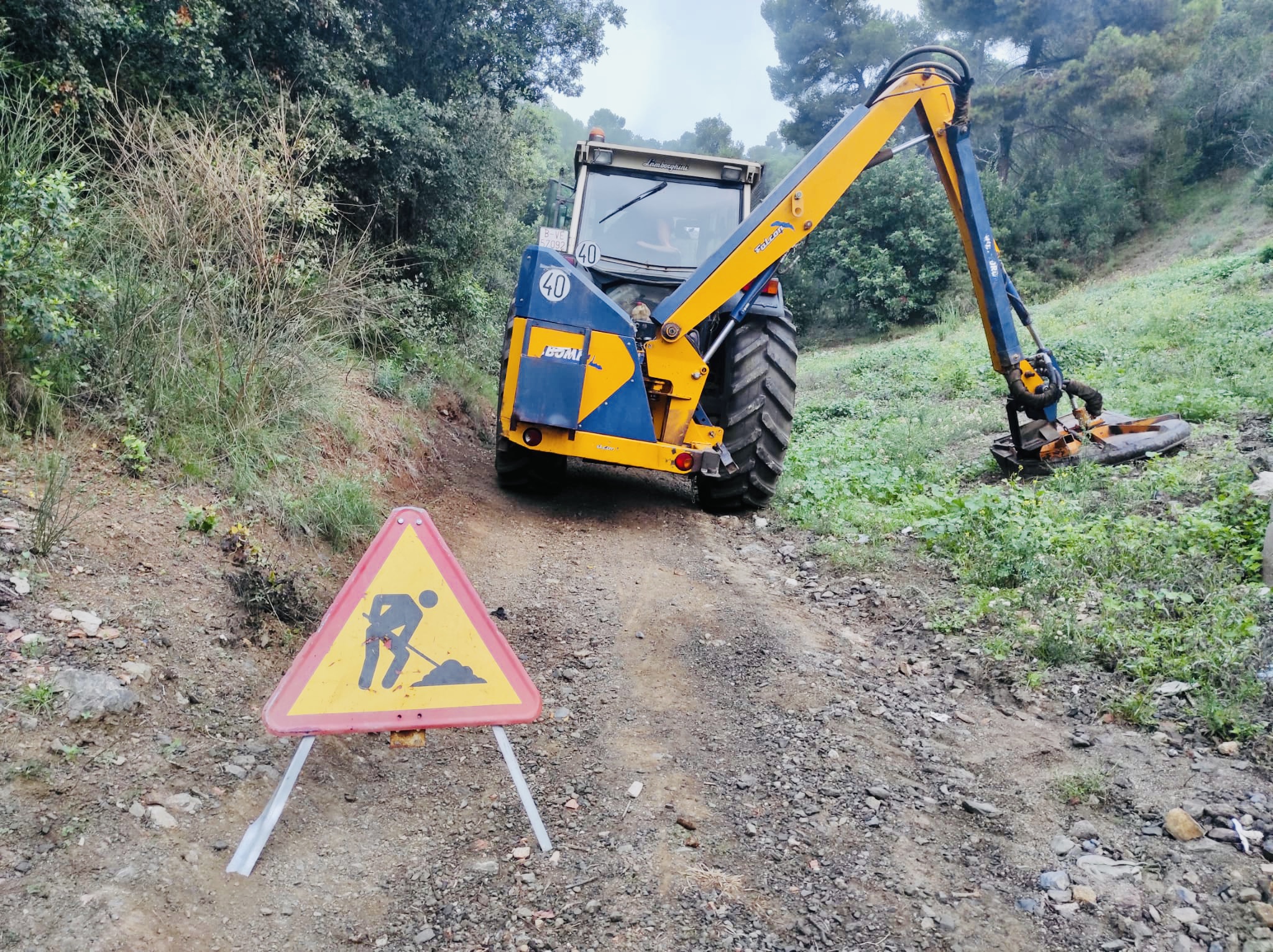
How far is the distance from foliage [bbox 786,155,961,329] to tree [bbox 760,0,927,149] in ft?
34.2

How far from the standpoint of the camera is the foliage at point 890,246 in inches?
966

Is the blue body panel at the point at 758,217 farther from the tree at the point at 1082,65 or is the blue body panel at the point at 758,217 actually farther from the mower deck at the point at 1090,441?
the tree at the point at 1082,65

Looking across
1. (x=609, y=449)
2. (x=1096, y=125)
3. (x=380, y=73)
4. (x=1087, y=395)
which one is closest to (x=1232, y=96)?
(x=1096, y=125)

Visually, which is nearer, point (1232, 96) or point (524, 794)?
point (524, 794)

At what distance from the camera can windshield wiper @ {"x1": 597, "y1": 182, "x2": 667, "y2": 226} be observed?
7391 millimetres

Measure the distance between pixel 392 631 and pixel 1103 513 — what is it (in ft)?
14.5

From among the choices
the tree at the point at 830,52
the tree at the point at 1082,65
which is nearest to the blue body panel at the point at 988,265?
the tree at the point at 1082,65

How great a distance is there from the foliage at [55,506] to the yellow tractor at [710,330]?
2.76 metres

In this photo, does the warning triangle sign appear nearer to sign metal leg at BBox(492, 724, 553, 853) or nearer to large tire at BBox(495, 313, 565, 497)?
sign metal leg at BBox(492, 724, 553, 853)

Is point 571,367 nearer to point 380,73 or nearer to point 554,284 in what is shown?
point 554,284

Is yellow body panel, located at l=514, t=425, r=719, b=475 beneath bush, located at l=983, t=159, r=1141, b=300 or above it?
beneath

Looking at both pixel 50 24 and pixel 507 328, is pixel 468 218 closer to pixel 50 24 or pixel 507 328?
pixel 507 328

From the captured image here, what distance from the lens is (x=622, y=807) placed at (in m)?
2.92

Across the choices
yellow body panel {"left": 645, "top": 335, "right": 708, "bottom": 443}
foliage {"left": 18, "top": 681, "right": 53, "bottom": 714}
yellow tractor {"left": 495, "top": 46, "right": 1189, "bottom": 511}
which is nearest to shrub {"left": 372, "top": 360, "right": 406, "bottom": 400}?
yellow tractor {"left": 495, "top": 46, "right": 1189, "bottom": 511}
